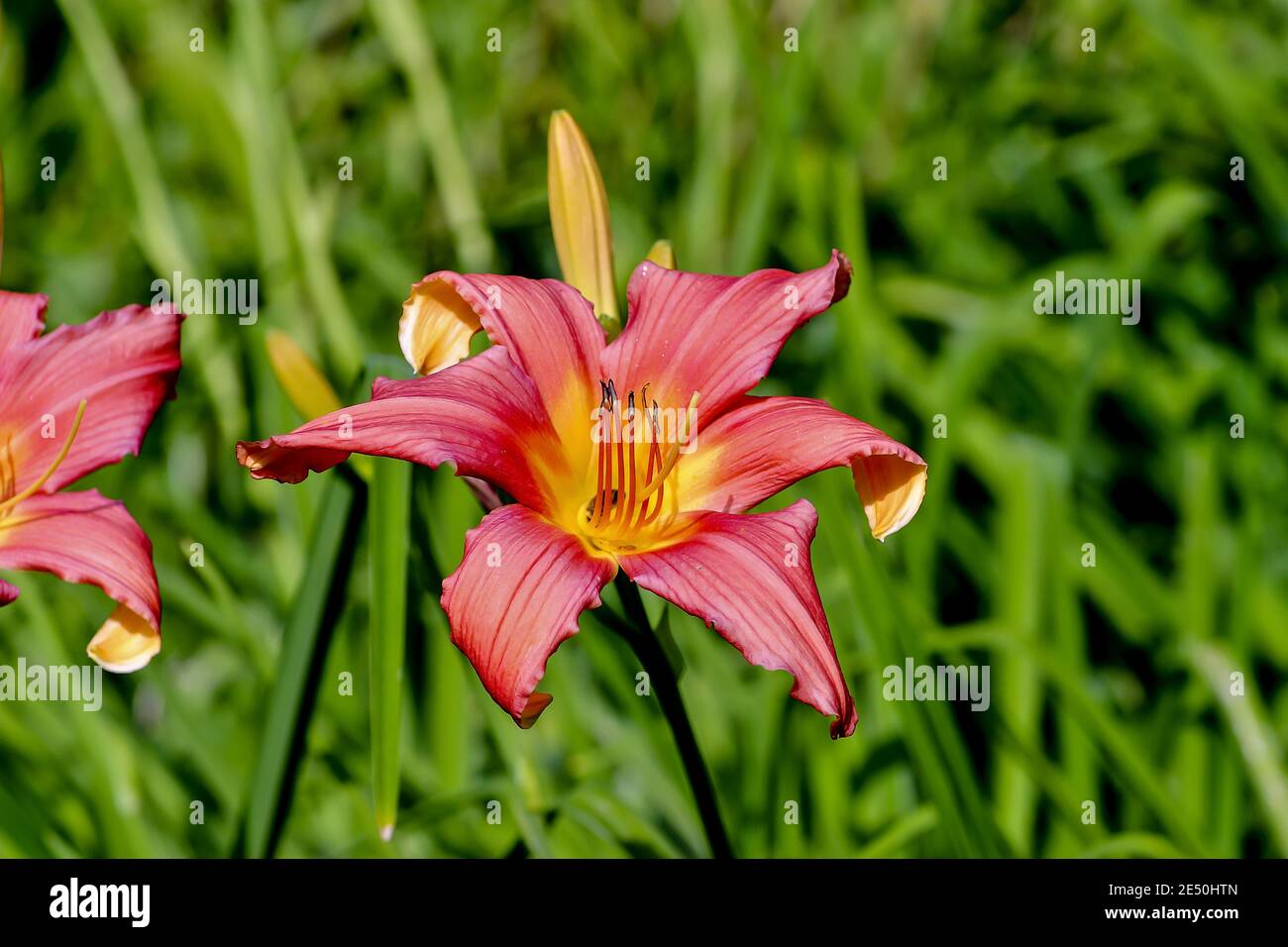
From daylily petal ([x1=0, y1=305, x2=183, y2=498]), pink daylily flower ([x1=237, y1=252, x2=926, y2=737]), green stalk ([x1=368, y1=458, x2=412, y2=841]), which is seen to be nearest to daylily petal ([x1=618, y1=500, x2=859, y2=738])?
pink daylily flower ([x1=237, y1=252, x2=926, y2=737])

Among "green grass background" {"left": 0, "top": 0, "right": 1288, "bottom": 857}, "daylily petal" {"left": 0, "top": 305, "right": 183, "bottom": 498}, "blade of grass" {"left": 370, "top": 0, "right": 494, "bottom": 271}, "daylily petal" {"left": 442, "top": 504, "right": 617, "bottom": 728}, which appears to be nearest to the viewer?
"daylily petal" {"left": 442, "top": 504, "right": 617, "bottom": 728}

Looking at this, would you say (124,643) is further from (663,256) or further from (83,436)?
(663,256)

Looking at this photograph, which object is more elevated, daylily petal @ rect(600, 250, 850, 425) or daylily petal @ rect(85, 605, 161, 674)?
daylily petal @ rect(600, 250, 850, 425)

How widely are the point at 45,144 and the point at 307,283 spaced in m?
1.06

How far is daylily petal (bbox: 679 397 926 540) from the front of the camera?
1.73ft

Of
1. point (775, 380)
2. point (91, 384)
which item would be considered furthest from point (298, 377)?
point (775, 380)

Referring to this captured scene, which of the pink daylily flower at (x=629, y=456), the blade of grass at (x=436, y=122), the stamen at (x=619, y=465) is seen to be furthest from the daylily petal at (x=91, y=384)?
the blade of grass at (x=436, y=122)

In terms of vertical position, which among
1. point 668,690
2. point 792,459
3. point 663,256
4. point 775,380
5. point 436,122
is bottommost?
point 668,690

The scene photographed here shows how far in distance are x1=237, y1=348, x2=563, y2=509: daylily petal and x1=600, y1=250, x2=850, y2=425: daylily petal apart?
0.07m

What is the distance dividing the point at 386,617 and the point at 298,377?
0.49 feet

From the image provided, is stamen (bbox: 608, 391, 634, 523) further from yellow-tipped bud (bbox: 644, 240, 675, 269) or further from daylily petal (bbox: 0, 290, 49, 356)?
daylily petal (bbox: 0, 290, 49, 356)

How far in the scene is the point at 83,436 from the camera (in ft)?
1.82

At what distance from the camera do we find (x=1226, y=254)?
183 centimetres
